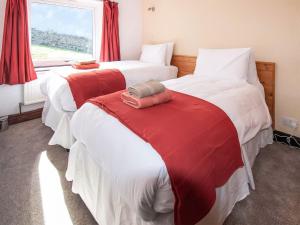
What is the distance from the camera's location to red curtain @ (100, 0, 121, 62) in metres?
3.54

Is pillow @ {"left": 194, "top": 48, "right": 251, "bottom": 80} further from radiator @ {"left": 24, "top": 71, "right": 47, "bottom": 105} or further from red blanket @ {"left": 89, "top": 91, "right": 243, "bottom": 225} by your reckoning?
radiator @ {"left": 24, "top": 71, "right": 47, "bottom": 105}

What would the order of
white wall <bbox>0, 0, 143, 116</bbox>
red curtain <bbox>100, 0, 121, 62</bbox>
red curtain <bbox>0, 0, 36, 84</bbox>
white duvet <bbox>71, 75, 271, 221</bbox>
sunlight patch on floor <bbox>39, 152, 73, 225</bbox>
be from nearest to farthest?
white duvet <bbox>71, 75, 271, 221</bbox> < sunlight patch on floor <bbox>39, 152, 73, 225</bbox> < red curtain <bbox>0, 0, 36, 84</bbox> < red curtain <bbox>100, 0, 121, 62</bbox> < white wall <bbox>0, 0, 143, 116</bbox>

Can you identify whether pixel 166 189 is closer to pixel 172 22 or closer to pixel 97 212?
pixel 97 212

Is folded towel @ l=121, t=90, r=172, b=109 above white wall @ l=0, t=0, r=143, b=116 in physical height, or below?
below

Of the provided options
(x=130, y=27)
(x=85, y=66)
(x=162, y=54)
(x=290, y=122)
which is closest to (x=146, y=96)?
(x=85, y=66)

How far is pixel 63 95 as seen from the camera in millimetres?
2150

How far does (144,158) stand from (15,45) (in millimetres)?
2681

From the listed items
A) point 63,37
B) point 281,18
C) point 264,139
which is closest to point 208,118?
point 264,139

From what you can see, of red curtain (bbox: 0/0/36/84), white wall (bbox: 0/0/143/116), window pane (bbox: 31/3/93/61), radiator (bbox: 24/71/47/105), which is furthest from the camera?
white wall (bbox: 0/0/143/116)

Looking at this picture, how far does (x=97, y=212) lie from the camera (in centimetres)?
126

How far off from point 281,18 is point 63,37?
121 inches

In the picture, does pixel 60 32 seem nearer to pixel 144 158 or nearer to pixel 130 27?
pixel 130 27

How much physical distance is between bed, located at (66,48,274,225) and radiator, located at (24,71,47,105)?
185cm

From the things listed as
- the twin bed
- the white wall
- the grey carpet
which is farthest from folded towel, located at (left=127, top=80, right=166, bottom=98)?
the white wall
